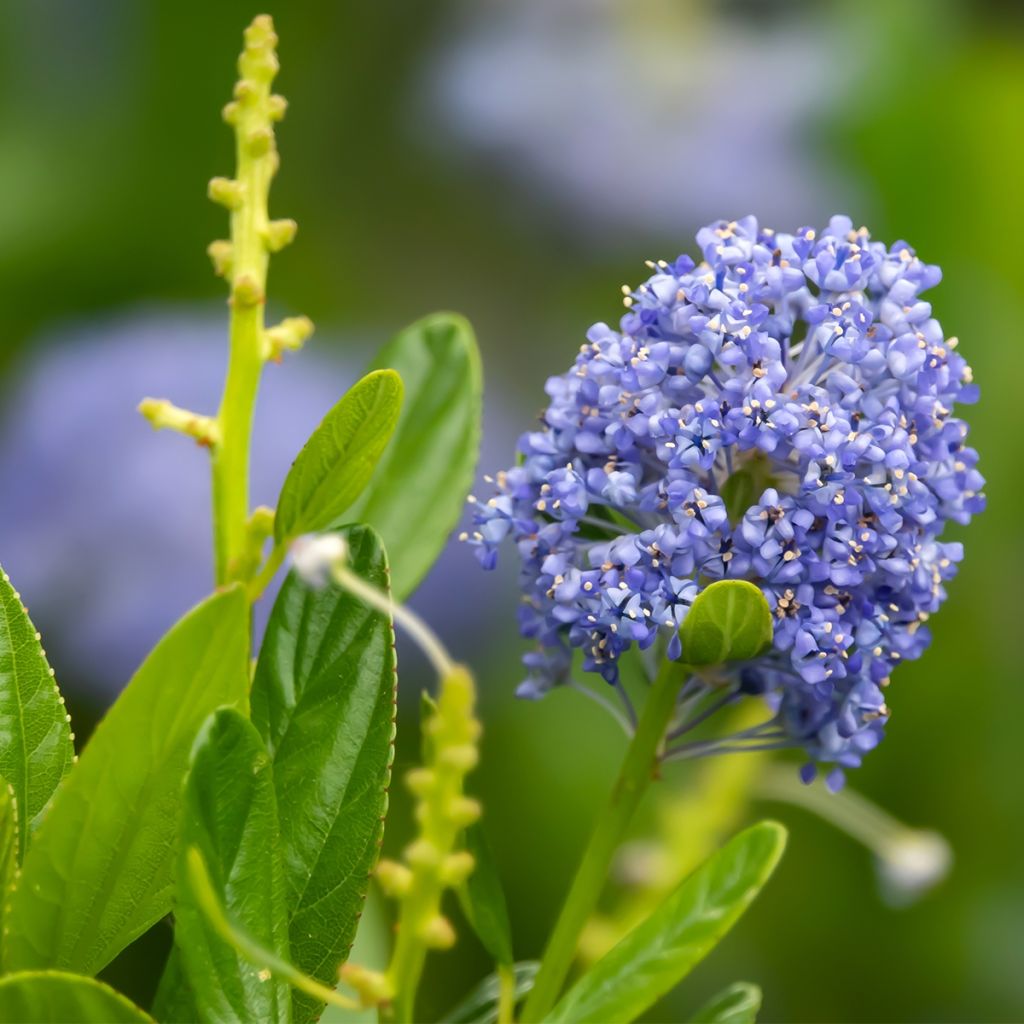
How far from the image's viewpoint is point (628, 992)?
1.68 feet

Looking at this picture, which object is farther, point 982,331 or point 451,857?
point 982,331

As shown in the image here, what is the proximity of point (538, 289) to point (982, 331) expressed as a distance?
0.63 meters

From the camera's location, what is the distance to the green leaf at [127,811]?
49cm

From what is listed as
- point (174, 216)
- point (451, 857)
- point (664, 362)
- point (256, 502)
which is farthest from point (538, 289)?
point (451, 857)

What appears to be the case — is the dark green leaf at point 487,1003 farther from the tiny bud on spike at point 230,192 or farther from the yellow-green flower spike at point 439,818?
the tiny bud on spike at point 230,192

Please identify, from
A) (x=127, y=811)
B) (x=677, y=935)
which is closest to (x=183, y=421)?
(x=127, y=811)

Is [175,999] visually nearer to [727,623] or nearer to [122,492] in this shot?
[727,623]

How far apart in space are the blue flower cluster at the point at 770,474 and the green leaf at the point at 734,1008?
10 centimetres

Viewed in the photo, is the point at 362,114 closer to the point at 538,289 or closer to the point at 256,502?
the point at 538,289

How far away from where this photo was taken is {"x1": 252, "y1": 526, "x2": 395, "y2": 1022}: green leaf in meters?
0.56

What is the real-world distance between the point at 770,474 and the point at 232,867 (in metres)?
0.26

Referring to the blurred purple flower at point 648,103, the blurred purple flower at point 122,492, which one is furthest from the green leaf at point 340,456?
the blurred purple flower at point 648,103

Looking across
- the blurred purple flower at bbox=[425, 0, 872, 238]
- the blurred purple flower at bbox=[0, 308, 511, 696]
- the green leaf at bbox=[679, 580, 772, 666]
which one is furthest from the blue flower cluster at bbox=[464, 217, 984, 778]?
the blurred purple flower at bbox=[425, 0, 872, 238]

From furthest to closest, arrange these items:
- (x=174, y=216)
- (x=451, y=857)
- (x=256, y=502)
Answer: (x=174, y=216)
(x=256, y=502)
(x=451, y=857)
